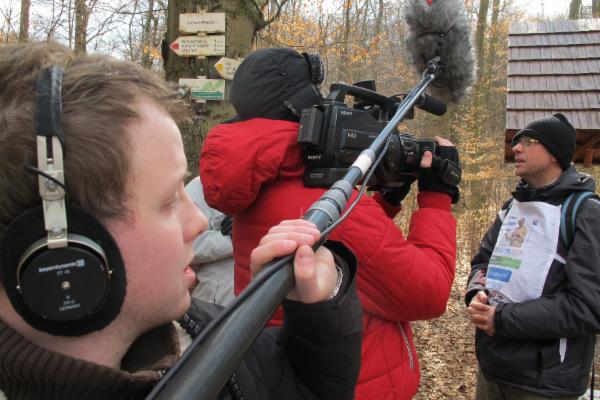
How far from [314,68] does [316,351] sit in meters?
1.13

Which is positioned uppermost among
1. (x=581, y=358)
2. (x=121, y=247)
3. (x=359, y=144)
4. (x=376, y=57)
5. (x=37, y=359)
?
(x=376, y=57)

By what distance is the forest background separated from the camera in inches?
205

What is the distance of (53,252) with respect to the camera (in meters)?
0.72

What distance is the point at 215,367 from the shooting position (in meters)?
0.56

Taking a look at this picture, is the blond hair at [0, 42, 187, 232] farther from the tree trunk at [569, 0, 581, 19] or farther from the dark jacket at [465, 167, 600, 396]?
the tree trunk at [569, 0, 581, 19]

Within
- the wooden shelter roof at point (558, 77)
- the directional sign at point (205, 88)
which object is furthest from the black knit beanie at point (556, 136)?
the directional sign at point (205, 88)

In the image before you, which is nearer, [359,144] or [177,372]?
[177,372]

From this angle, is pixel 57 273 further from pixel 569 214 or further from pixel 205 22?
pixel 205 22

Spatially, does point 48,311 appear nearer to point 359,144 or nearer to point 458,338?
point 359,144

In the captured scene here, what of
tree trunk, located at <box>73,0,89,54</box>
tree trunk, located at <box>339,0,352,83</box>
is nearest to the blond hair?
tree trunk, located at <box>73,0,89,54</box>

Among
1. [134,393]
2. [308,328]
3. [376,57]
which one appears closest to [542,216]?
[308,328]

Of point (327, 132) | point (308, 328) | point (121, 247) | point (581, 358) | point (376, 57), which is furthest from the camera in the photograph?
point (376, 57)

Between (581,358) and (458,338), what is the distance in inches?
165

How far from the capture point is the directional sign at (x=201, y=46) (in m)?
3.25
